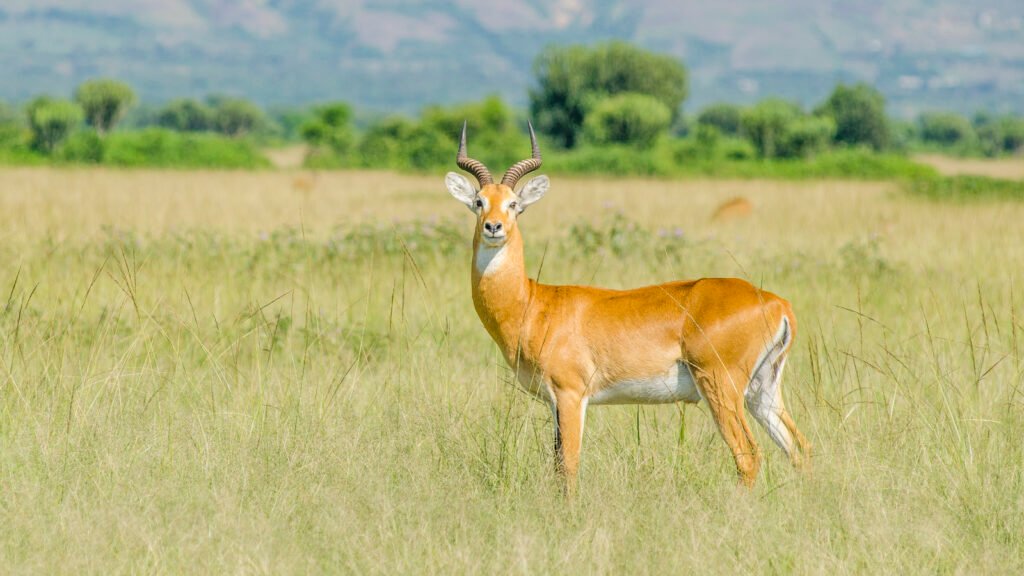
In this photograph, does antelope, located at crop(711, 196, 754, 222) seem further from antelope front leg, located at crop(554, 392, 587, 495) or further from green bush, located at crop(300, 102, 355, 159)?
green bush, located at crop(300, 102, 355, 159)

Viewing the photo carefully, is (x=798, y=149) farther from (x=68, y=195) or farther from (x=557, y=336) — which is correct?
(x=557, y=336)

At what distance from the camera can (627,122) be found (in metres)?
48.8

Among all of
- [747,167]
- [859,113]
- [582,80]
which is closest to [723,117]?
[859,113]

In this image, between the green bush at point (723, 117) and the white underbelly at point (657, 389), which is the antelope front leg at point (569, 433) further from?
the green bush at point (723, 117)

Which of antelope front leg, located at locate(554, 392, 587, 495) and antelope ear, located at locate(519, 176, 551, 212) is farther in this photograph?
antelope ear, located at locate(519, 176, 551, 212)

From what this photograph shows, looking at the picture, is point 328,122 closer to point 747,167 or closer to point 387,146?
point 387,146

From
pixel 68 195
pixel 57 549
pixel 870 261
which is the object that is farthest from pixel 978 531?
pixel 68 195

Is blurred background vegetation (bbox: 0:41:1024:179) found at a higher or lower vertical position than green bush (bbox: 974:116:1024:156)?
higher

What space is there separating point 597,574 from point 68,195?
1611 cm

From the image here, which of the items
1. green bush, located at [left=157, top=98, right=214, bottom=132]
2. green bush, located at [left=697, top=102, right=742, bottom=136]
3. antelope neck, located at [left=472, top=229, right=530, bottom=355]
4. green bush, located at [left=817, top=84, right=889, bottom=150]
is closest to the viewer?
antelope neck, located at [left=472, top=229, right=530, bottom=355]

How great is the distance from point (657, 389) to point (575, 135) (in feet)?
187

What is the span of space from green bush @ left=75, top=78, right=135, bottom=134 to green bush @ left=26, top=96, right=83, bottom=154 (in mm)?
17733

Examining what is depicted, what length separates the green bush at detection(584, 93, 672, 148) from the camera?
1918 inches

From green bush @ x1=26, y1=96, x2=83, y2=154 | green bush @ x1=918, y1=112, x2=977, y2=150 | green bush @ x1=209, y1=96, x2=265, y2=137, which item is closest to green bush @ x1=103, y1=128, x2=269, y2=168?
green bush @ x1=26, y1=96, x2=83, y2=154
